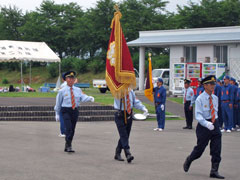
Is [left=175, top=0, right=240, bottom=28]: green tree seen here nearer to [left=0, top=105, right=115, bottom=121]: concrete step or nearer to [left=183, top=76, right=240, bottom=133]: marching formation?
[left=0, top=105, right=115, bottom=121]: concrete step

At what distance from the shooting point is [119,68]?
10000mm

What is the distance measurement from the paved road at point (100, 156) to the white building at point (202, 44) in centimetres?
1874

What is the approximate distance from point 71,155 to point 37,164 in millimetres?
1427

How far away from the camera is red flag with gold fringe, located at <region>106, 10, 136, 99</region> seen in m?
10.0

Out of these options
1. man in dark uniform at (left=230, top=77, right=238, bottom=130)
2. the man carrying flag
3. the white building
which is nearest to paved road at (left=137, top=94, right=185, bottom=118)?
man in dark uniform at (left=230, top=77, right=238, bottom=130)

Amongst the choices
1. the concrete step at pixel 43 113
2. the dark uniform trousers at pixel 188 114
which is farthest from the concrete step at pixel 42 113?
the dark uniform trousers at pixel 188 114

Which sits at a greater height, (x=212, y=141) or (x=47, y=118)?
(x=212, y=141)

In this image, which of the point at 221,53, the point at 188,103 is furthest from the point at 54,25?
the point at 188,103

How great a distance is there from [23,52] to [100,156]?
23944 millimetres

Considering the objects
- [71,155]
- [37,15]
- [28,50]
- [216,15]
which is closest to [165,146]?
[71,155]

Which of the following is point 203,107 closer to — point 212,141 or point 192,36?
point 212,141

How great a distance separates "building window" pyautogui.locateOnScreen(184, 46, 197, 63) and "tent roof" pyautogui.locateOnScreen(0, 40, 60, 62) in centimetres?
980

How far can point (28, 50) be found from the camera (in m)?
34.2

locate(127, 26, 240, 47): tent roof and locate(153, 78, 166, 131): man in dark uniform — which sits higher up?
locate(127, 26, 240, 47): tent roof
